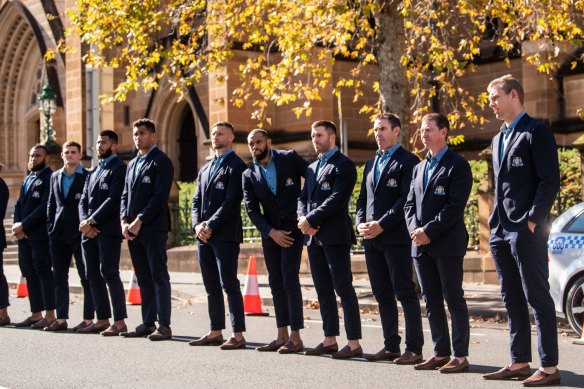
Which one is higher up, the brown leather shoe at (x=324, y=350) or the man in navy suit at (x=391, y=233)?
the man in navy suit at (x=391, y=233)

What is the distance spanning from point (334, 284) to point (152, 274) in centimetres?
215

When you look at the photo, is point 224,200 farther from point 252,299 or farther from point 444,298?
point 252,299

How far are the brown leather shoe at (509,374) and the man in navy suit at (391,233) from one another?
947 mm

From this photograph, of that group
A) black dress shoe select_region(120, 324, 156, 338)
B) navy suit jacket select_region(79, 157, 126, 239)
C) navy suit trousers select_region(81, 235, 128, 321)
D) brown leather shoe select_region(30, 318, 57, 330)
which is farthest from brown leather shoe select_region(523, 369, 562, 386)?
brown leather shoe select_region(30, 318, 57, 330)

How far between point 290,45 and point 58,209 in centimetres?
513

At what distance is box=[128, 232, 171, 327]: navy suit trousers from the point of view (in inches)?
423

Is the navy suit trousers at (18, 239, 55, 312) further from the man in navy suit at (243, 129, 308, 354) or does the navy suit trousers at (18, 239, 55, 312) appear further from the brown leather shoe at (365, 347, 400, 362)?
the brown leather shoe at (365, 347, 400, 362)

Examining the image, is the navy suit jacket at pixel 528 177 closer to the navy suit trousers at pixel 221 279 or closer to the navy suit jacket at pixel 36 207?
the navy suit trousers at pixel 221 279

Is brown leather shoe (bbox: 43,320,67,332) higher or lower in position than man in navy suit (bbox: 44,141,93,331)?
lower

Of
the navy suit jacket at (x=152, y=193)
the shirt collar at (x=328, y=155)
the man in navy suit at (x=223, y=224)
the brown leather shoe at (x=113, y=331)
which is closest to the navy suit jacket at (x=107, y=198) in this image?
the navy suit jacket at (x=152, y=193)

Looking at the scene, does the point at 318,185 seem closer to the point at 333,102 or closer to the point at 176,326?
the point at 176,326

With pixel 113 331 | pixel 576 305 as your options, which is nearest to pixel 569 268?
pixel 576 305

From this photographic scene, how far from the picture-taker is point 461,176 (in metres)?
8.35

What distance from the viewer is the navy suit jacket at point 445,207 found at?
828 centimetres
